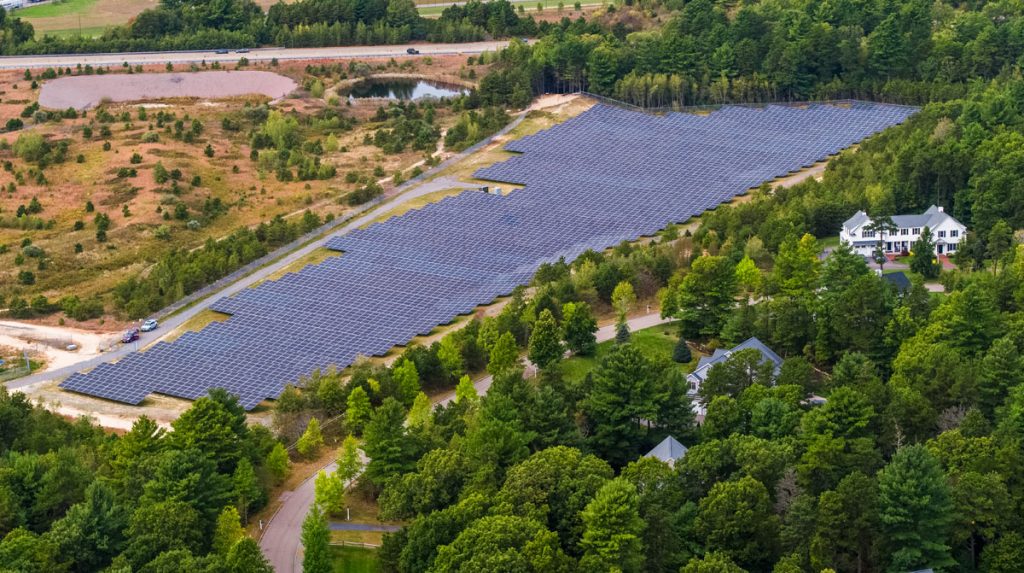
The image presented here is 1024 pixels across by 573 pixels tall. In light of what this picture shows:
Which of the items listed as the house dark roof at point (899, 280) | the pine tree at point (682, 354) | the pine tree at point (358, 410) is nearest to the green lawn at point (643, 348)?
the pine tree at point (682, 354)

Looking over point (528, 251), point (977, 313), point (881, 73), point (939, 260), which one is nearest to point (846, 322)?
point (977, 313)

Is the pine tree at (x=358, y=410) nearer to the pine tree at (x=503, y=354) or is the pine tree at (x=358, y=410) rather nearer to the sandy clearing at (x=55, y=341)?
the pine tree at (x=503, y=354)

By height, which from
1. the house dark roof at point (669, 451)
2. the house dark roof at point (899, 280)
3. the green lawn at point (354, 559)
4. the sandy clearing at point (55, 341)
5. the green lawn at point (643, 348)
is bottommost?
the green lawn at point (354, 559)

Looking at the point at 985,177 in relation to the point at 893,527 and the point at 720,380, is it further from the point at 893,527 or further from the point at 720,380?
the point at 893,527

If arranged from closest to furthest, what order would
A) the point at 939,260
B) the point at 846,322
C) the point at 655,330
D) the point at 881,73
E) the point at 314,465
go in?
the point at 314,465 → the point at 846,322 → the point at 655,330 → the point at 939,260 → the point at 881,73

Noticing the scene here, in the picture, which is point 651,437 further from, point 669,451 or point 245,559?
point 245,559

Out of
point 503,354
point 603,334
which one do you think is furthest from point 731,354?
point 503,354

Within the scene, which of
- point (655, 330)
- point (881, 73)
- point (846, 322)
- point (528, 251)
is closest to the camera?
point (846, 322)

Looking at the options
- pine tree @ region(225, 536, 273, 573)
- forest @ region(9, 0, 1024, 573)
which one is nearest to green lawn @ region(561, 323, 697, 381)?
forest @ region(9, 0, 1024, 573)
